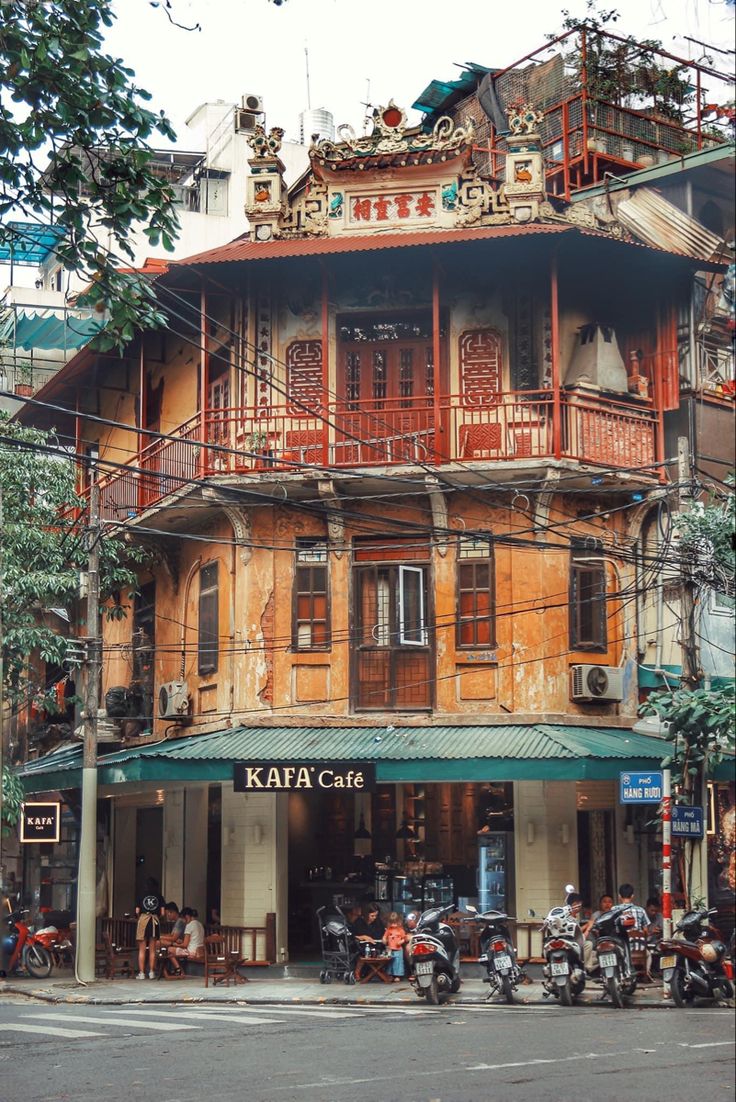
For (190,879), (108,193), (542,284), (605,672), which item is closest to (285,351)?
(542,284)

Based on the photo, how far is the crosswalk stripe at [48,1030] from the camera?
50.9ft

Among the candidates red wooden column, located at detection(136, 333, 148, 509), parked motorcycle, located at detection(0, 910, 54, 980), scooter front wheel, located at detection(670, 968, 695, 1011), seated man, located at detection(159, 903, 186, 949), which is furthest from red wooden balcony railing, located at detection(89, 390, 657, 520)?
scooter front wheel, located at detection(670, 968, 695, 1011)

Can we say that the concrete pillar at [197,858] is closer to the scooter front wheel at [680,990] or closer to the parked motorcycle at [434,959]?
the parked motorcycle at [434,959]

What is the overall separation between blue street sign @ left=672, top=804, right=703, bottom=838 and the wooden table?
5090 mm

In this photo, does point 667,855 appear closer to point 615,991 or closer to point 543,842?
point 615,991

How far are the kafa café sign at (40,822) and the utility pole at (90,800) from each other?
207cm

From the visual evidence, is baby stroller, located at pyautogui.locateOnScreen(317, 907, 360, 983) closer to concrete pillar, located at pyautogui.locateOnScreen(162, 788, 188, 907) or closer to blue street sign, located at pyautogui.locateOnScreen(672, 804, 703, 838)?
concrete pillar, located at pyautogui.locateOnScreen(162, 788, 188, 907)

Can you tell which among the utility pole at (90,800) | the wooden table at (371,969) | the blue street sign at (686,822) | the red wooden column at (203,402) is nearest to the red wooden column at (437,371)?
the red wooden column at (203,402)

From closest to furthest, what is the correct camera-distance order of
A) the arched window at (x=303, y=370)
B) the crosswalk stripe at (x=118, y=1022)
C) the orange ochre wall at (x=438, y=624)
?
the crosswalk stripe at (x=118, y=1022) < the orange ochre wall at (x=438, y=624) < the arched window at (x=303, y=370)

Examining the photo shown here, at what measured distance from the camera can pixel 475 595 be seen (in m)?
23.8

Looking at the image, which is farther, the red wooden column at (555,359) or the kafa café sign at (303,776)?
the red wooden column at (555,359)

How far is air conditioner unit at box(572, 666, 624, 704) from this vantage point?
76.6 feet

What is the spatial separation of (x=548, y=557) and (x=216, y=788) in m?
6.88

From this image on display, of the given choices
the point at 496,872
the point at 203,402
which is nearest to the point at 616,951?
the point at 496,872
